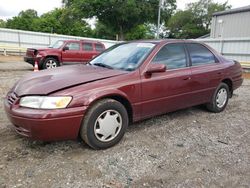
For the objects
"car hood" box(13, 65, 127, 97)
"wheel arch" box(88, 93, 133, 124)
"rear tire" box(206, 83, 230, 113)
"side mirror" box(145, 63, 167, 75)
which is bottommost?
"rear tire" box(206, 83, 230, 113)

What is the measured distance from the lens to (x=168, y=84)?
3998 millimetres

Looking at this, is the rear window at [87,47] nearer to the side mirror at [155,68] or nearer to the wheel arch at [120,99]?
the side mirror at [155,68]

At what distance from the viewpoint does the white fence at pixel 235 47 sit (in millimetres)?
13188

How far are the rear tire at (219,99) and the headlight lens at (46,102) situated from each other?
324cm

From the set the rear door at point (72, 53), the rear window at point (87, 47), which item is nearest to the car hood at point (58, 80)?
the rear door at point (72, 53)

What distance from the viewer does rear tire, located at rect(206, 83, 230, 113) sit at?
16.5 ft

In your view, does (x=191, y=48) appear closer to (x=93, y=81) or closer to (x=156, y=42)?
(x=156, y=42)

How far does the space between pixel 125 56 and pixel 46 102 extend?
65.0 inches

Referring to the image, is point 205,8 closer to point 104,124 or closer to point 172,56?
point 172,56

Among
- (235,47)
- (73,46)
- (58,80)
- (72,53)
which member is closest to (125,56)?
(58,80)

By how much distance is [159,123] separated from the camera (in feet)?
14.5

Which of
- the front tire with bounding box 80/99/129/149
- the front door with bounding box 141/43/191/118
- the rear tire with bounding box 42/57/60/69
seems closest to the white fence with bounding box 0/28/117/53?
the rear tire with bounding box 42/57/60/69

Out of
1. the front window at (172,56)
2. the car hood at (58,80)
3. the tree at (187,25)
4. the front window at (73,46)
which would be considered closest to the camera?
the car hood at (58,80)

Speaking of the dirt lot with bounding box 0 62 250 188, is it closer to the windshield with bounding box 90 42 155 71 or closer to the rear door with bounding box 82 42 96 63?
the windshield with bounding box 90 42 155 71
